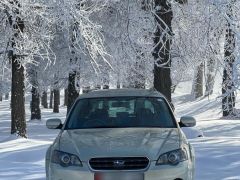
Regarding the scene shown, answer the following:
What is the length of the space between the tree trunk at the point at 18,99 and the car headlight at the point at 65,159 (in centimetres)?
971

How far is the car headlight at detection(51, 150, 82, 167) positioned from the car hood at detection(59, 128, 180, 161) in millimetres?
52

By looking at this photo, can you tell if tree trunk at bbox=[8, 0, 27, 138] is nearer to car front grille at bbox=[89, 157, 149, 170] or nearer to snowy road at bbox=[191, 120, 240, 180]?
snowy road at bbox=[191, 120, 240, 180]

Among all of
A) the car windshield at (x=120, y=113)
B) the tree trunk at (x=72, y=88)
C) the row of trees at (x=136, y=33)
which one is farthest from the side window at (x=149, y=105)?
the tree trunk at (x=72, y=88)

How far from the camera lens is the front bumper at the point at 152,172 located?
5547 mm

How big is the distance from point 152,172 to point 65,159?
1.04 metres

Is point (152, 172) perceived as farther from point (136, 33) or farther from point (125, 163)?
point (136, 33)

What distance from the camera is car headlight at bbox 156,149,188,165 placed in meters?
5.68

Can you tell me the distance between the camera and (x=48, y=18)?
46.2 ft

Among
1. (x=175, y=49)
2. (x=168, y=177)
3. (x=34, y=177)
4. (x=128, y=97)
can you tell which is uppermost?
(x=175, y=49)

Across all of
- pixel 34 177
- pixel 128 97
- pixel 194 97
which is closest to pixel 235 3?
pixel 128 97

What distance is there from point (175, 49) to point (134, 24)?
104 inches

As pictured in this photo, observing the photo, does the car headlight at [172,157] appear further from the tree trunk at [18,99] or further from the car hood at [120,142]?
the tree trunk at [18,99]

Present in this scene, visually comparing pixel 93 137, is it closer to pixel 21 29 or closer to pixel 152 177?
pixel 152 177

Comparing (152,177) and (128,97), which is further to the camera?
(128,97)
